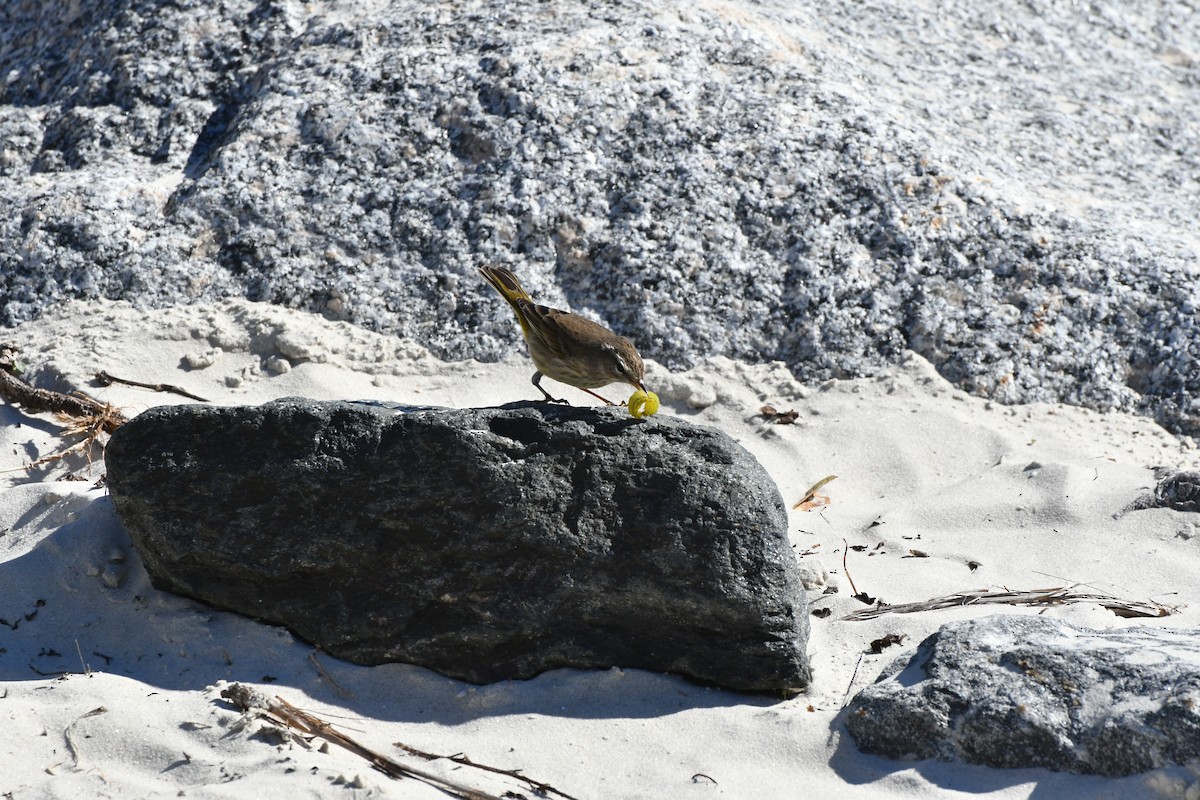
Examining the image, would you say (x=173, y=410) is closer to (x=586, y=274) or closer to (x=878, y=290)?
(x=586, y=274)

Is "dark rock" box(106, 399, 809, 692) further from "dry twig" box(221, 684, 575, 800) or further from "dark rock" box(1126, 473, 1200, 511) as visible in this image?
"dark rock" box(1126, 473, 1200, 511)

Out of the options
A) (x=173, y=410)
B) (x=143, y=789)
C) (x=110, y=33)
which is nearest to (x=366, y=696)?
(x=143, y=789)

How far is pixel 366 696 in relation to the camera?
3.57 meters

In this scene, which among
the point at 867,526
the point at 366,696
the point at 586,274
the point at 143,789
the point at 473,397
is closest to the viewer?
the point at 143,789

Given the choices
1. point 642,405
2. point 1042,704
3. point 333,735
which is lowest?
point 333,735

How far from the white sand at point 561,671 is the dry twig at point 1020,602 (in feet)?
0.18

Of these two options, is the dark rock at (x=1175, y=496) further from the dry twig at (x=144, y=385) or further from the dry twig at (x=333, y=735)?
the dry twig at (x=144, y=385)

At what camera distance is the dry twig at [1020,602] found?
13.2ft

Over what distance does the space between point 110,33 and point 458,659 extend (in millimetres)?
4904

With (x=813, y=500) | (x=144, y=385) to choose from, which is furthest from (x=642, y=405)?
(x=144, y=385)

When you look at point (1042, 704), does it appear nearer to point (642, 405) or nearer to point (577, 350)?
point (642, 405)

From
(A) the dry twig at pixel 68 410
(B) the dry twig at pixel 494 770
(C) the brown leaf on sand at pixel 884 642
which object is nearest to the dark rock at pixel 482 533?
(C) the brown leaf on sand at pixel 884 642

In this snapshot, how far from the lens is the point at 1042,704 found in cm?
319

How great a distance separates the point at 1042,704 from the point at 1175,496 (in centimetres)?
200
